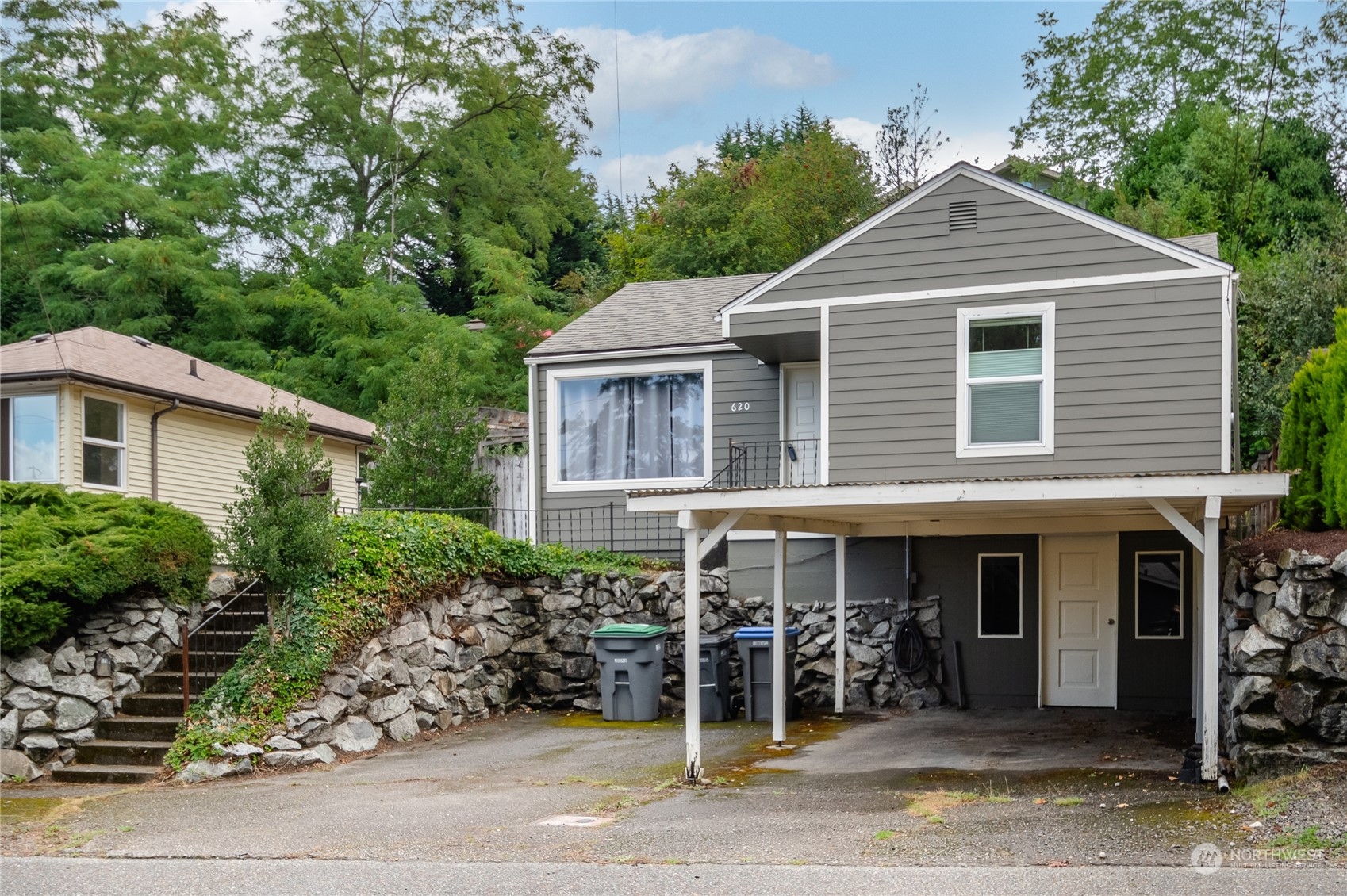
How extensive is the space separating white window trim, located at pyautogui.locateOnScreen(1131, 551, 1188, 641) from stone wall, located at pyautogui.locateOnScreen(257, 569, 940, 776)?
2.24 m

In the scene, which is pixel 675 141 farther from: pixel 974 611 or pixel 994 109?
pixel 974 611

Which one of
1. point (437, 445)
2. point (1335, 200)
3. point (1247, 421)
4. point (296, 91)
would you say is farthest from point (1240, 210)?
point (296, 91)

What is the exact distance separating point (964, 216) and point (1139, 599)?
16.3 ft

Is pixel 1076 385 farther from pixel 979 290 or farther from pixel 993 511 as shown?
pixel 993 511

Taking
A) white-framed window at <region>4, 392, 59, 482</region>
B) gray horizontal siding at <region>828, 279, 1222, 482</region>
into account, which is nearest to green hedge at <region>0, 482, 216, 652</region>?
white-framed window at <region>4, 392, 59, 482</region>

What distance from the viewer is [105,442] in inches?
635

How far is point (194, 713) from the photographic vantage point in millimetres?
11273

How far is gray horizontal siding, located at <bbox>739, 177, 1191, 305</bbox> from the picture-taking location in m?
12.4

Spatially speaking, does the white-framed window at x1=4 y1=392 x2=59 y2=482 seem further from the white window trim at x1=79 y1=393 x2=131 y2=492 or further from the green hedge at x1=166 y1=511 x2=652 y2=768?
the green hedge at x1=166 y1=511 x2=652 y2=768

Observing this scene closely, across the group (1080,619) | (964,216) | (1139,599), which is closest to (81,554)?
(964,216)

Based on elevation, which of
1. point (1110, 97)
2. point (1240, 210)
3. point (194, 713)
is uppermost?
point (1110, 97)

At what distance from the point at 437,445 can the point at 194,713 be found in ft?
21.2

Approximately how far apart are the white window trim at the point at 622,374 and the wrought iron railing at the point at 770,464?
37 cm

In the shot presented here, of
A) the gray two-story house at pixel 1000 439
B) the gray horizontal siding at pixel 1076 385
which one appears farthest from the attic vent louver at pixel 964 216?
the gray horizontal siding at pixel 1076 385
